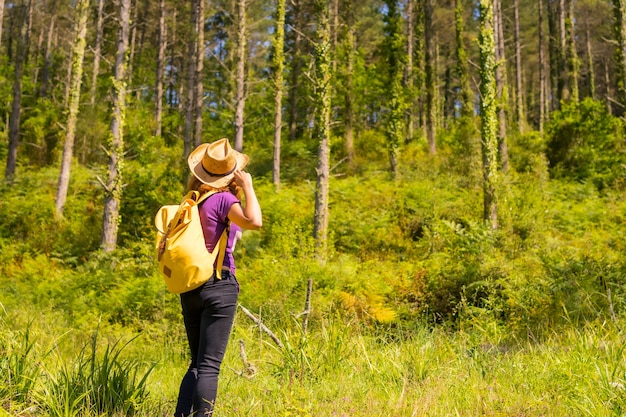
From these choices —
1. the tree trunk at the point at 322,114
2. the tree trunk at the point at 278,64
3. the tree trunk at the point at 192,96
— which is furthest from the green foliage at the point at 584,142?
the tree trunk at the point at 192,96

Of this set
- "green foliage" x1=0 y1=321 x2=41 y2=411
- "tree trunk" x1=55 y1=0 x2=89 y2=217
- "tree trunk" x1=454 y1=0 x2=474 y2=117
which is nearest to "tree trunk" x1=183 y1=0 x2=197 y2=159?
"tree trunk" x1=55 y1=0 x2=89 y2=217

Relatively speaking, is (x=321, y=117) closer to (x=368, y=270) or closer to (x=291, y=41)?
(x=368, y=270)

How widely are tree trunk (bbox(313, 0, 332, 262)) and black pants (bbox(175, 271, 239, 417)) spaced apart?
794 centimetres

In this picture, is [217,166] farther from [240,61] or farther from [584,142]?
[584,142]

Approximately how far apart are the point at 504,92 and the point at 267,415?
1434cm

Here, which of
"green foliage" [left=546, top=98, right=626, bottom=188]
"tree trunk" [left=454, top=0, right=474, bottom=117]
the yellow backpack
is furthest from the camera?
"tree trunk" [left=454, top=0, right=474, bottom=117]

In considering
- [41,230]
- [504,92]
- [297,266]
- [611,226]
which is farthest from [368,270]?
[41,230]

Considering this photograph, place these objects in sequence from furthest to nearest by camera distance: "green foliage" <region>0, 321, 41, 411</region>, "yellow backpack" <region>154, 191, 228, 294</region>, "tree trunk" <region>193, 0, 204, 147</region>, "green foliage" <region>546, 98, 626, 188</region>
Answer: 1. "tree trunk" <region>193, 0, 204, 147</region>
2. "green foliage" <region>546, 98, 626, 188</region>
3. "green foliage" <region>0, 321, 41, 411</region>
4. "yellow backpack" <region>154, 191, 228, 294</region>

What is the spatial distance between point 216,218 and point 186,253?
30cm

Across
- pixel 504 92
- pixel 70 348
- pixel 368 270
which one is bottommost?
pixel 70 348

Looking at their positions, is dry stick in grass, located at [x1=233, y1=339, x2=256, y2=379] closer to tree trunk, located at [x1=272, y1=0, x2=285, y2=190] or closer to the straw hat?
the straw hat

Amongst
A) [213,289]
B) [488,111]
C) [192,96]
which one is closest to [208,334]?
[213,289]

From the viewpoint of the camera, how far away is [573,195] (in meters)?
14.3

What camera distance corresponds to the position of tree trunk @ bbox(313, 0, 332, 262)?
1123cm
